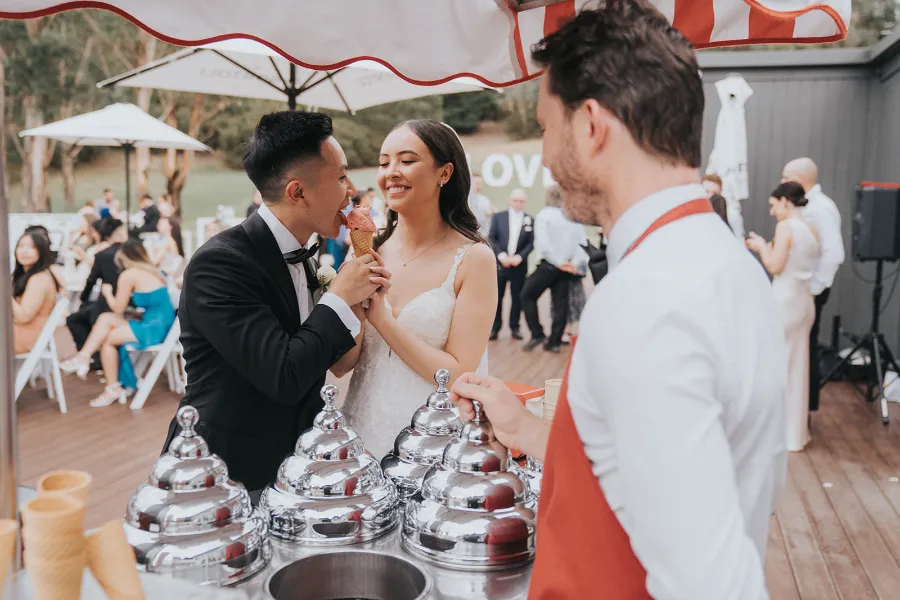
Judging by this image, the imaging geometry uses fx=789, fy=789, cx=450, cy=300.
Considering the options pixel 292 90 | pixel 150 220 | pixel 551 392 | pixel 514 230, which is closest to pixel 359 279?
pixel 551 392

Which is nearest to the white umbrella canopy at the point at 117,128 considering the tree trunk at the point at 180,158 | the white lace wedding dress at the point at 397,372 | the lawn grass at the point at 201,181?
the white lace wedding dress at the point at 397,372

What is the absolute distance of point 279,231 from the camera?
197 cm

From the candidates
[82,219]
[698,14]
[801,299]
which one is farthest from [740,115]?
[82,219]

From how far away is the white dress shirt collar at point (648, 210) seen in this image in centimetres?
100

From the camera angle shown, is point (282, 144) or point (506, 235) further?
point (506, 235)

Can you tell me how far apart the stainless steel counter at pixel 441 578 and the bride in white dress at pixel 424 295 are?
3.22 feet

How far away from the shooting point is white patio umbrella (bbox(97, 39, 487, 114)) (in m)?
4.93

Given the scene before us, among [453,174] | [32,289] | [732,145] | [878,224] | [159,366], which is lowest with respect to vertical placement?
[159,366]

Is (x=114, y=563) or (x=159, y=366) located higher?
(x=114, y=563)

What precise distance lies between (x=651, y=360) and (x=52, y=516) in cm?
71

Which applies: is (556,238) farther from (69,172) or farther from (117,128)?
(69,172)

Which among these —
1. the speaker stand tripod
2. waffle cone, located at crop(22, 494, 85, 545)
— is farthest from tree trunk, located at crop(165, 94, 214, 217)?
waffle cone, located at crop(22, 494, 85, 545)

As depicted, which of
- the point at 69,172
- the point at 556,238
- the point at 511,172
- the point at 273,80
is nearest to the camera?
the point at 273,80

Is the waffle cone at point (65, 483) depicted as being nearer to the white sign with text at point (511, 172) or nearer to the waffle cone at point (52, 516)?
the waffle cone at point (52, 516)
